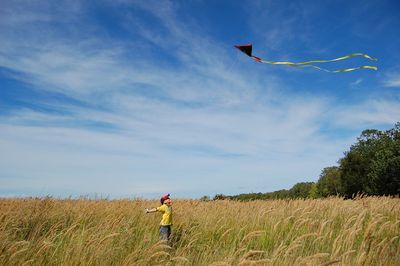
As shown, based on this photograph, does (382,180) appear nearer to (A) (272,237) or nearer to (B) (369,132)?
(B) (369,132)

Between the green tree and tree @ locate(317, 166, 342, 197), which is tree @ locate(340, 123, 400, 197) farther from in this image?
the green tree

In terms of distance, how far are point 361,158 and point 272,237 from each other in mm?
46942

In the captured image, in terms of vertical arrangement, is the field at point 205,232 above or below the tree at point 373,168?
below

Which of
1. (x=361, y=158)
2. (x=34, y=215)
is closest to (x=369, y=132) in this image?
(x=361, y=158)

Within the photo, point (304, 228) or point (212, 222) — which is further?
point (212, 222)

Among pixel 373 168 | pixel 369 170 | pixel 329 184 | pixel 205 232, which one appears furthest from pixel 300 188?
pixel 205 232

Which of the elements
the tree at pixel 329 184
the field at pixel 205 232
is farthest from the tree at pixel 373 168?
the field at pixel 205 232

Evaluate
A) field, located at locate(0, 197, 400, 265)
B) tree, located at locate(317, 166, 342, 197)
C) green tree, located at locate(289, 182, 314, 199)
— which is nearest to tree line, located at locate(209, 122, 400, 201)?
tree, located at locate(317, 166, 342, 197)

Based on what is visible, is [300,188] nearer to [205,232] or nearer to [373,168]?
[373,168]

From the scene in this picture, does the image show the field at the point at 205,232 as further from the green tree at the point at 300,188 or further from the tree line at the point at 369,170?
the green tree at the point at 300,188

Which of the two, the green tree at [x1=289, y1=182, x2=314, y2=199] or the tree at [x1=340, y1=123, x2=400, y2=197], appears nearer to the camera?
the tree at [x1=340, y1=123, x2=400, y2=197]

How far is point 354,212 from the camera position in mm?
10680

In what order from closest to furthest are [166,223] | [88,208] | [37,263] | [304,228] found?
1. [37,263]
2. [304,228]
3. [166,223]
4. [88,208]

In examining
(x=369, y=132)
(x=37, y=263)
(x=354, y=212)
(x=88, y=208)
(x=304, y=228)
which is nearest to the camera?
(x=37, y=263)
